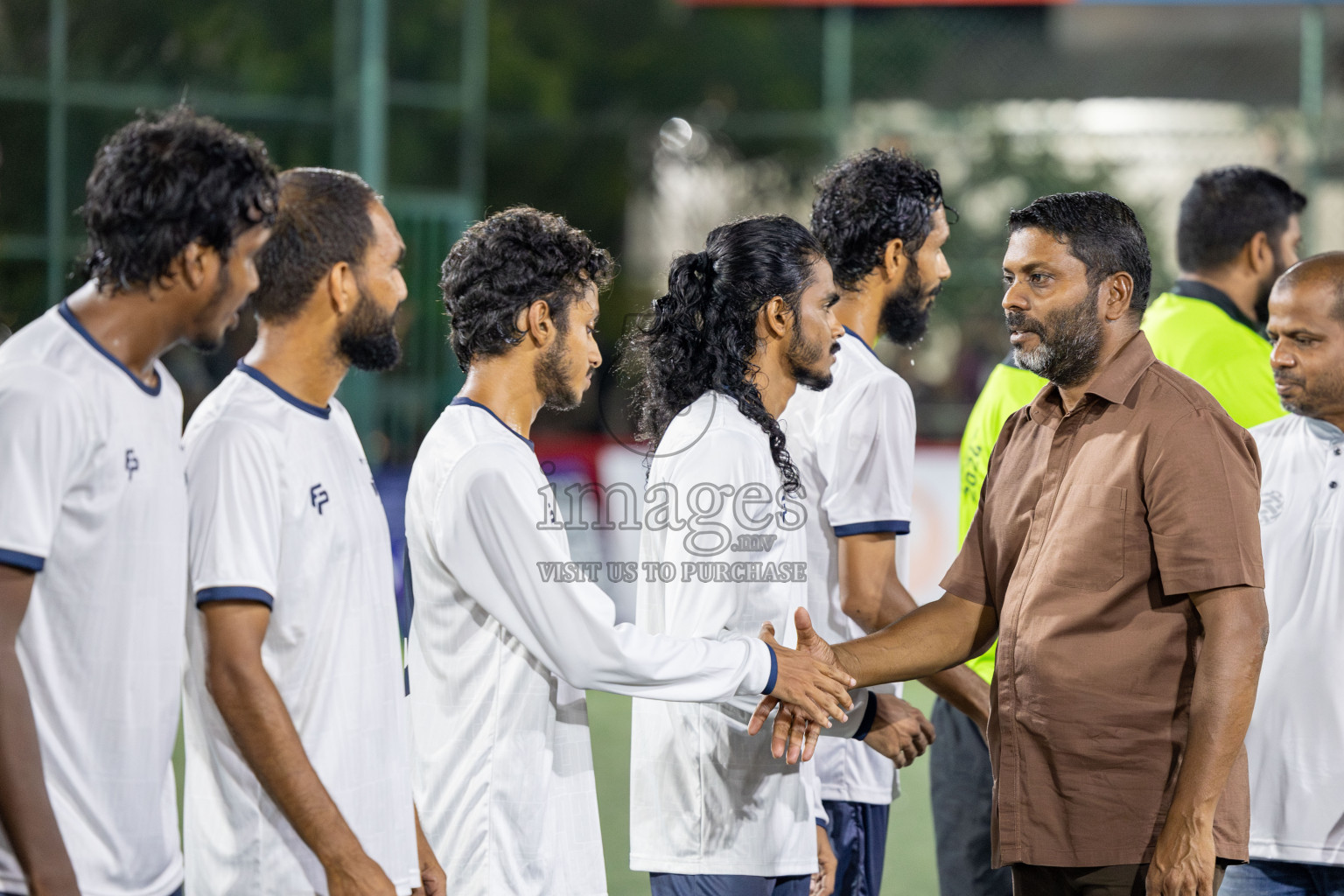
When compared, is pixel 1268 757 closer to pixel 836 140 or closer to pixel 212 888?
pixel 212 888

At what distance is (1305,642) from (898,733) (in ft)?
3.20

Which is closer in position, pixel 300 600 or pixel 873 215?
pixel 300 600

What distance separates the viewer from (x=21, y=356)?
2.15 metres

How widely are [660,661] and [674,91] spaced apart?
2109 cm

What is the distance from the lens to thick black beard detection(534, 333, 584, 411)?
304 cm

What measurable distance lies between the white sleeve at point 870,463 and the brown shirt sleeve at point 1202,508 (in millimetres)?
857

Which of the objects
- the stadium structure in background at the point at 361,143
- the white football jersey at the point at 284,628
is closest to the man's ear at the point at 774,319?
the white football jersey at the point at 284,628

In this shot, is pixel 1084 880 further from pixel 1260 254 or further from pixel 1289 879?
pixel 1260 254

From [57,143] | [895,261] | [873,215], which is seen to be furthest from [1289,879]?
[57,143]

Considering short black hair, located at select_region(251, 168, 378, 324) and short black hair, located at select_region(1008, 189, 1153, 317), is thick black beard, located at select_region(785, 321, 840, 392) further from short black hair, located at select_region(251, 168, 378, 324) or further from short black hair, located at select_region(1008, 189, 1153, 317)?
short black hair, located at select_region(251, 168, 378, 324)

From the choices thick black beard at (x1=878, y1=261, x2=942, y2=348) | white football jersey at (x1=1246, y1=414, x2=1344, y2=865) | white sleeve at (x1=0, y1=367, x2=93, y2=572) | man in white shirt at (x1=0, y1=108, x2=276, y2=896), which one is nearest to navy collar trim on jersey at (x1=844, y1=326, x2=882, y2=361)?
thick black beard at (x1=878, y1=261, x2=942, y2=348)

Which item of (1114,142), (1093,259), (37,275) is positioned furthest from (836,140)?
(1093,259)

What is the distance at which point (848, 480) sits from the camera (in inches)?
142

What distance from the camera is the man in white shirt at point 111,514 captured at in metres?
2.09
